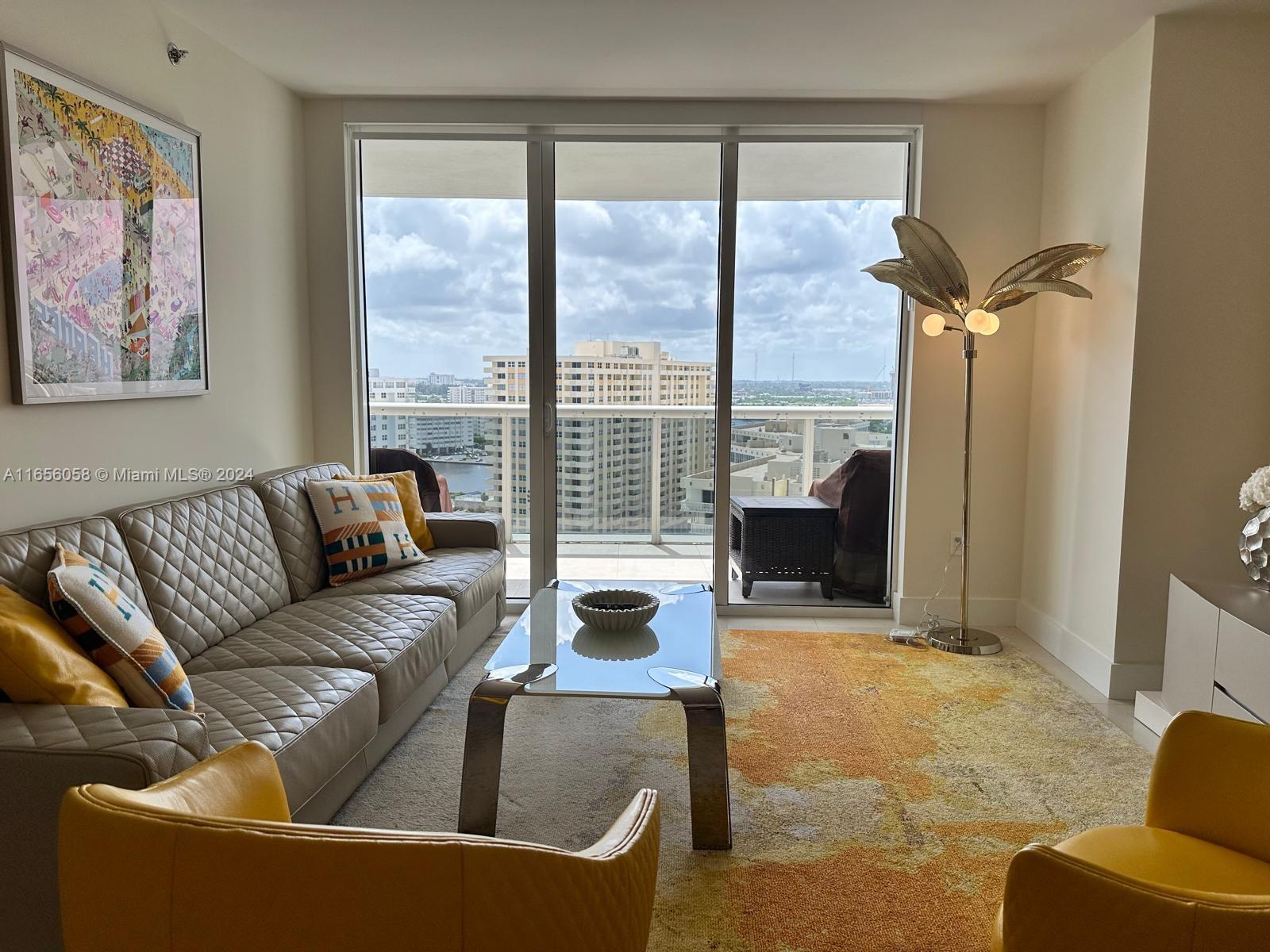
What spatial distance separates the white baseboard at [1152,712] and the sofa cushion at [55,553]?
323cm

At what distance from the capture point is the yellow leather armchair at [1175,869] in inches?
36.8

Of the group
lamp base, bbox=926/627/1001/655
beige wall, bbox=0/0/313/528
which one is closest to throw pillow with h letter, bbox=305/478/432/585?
beige wall, bbox=0/0/313/528

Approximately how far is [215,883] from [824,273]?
399cm

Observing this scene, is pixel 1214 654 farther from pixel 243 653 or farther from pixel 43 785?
pixel 43 785

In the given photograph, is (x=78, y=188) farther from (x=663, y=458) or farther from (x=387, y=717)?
(x=663, y=458)

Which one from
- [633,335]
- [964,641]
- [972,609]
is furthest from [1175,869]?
[633,335]

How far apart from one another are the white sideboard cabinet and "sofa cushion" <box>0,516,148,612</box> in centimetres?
298

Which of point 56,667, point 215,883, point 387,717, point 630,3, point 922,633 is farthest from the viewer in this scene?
point 922,633

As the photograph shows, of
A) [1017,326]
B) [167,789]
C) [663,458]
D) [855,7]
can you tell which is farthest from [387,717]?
[1017,326]

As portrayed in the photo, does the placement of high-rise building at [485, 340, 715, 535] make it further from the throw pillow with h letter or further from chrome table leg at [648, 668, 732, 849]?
chrome table leg at [648, 668, 732, 849]

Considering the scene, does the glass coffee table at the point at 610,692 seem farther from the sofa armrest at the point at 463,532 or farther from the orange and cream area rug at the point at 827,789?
the sofa armrest at the point at 463,532

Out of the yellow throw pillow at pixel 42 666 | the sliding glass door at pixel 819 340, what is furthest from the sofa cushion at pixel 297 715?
the sliding glass door at pixel 819 340

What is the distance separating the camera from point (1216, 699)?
265 cm

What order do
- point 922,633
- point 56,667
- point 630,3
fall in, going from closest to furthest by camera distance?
1. point 56,667
2. point 630,3
3. point 922,633
